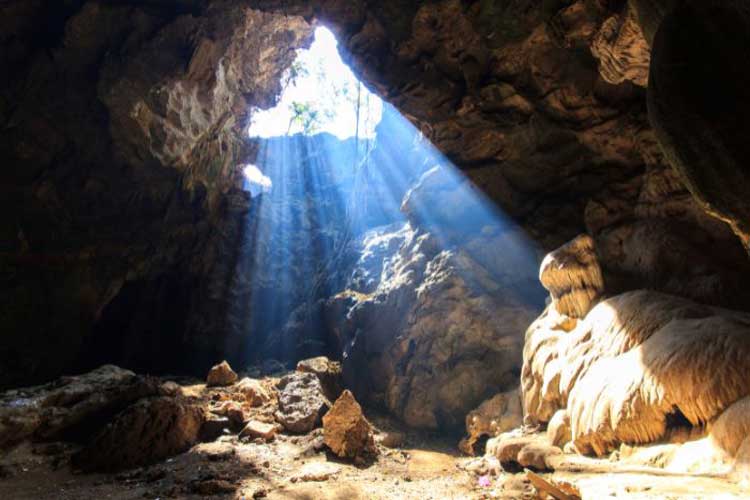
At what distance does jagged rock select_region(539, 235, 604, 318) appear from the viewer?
7.69 m

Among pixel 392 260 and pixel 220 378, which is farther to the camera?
pixel 392 260

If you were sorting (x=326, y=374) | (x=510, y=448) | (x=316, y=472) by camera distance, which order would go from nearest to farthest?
(x=510, y=448), (x=316, y=472), (x=326, y=374)

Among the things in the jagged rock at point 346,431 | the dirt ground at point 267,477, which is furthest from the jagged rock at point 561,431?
the jagged rock at point 346,431

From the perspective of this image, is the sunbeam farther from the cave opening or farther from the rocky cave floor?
the rocky cave floor

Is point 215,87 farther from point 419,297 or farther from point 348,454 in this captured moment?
point 348,454

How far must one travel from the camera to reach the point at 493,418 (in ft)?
34.5

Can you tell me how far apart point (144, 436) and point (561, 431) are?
281 inches

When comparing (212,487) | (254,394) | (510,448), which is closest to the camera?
(212,487)

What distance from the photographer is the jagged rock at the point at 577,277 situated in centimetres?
769

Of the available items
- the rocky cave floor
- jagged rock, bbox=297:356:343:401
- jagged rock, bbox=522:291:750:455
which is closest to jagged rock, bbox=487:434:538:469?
the rocky cave floor

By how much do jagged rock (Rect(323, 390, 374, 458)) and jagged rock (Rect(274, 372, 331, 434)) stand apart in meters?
1.24

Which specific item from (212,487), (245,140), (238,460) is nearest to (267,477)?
(238,460)

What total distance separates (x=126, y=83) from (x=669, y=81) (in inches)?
635

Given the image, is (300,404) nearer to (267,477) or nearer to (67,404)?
(267,477)
